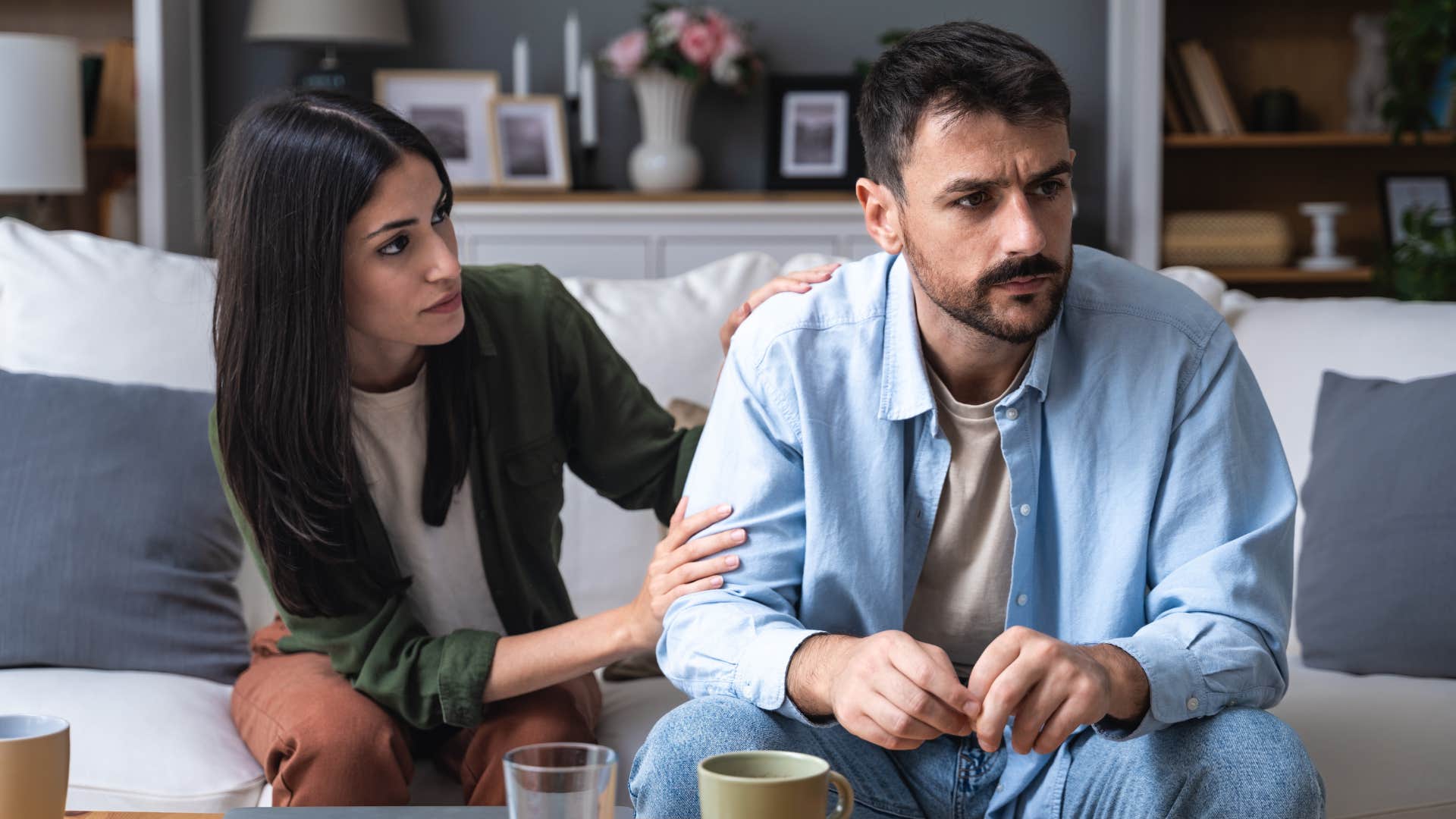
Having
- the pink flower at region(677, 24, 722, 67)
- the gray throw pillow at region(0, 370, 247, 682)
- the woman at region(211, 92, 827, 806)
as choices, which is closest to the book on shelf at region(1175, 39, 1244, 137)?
the pink flower at region(677, 24, 722, 67)

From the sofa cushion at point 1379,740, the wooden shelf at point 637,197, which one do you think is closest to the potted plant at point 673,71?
the wooden shelf at point 637,197

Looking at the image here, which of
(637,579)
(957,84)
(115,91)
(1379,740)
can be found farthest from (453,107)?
(1379,740)

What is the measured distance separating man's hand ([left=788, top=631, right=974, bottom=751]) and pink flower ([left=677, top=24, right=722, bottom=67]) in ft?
9.70

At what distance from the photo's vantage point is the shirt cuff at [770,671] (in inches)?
47.2

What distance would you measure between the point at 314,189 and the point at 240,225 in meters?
0.09

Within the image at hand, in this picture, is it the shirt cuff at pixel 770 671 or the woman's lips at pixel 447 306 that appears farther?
the woman's lips at pixel 447 306

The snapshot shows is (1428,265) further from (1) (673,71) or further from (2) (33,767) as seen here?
(2) (33,767)

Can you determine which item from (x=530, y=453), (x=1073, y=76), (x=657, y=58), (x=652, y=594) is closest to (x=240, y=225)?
(x=530, y=453)

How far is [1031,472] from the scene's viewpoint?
1.35 meters

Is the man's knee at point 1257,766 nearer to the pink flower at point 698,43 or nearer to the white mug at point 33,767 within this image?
the white mug at point 33,767

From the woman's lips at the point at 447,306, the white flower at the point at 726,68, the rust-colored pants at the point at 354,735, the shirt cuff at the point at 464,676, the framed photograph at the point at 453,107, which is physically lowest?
the rust-colored pants at the point at 354,735

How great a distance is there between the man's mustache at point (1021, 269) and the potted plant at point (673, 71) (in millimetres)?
2756

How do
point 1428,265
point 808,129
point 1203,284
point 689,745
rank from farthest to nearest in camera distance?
point 808,129, point 1428,265, point 1203,284, point 689,745

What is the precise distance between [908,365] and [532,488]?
0.48 m
